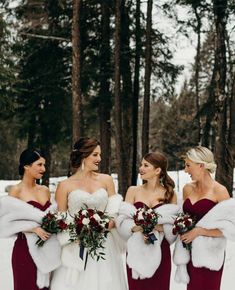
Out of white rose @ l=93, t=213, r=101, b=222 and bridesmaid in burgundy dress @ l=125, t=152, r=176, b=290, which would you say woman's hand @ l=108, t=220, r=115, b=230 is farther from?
white rose @ l=93, t=213, r=101, b=222

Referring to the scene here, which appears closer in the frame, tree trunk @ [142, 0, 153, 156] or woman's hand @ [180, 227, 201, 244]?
woman's hand @ [180, 227, 201, 244]

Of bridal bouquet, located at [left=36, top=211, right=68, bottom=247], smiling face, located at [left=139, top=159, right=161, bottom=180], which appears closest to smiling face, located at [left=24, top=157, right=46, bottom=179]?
bridal bouquet, located at [left=36, top=211, right=68, bottom=247]

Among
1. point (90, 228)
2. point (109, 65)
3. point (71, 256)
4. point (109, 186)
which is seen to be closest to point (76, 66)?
point (109, 65)

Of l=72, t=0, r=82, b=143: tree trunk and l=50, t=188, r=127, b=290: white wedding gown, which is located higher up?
l=72, t=0, r=82, b=143: tree trunk

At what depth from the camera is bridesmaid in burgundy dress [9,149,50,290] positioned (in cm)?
659

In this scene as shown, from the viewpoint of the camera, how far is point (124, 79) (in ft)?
73.1

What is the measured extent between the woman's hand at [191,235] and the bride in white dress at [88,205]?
0.95 metres

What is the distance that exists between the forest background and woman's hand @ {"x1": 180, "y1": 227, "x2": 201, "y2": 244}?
34.8 ft

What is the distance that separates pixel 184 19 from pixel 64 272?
60.2 feet

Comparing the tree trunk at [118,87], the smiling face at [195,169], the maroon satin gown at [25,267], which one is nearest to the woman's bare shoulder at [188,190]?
the smiling face at [195,169]

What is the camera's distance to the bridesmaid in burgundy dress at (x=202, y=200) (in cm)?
634

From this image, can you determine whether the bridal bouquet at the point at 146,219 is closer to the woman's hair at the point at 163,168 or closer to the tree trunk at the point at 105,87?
the woman's hair at the point at 163,168

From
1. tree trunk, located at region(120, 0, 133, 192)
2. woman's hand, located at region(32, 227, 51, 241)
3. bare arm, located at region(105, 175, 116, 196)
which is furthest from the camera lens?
tree trunk, located at region(120, 0, 133, 192)

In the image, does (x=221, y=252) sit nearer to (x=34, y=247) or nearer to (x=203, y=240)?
(x=203, y=240)
